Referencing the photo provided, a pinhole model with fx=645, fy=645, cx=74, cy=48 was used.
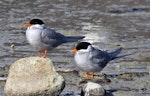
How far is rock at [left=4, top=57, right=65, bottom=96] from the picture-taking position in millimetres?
8289

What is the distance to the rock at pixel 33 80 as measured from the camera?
8289 millimetres

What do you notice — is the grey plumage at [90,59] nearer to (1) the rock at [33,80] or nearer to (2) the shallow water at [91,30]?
Result: (2) the shallow water at [91,30]

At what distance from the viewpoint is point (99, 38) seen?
12.9m

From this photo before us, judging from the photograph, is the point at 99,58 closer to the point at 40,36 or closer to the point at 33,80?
the point at 40,36

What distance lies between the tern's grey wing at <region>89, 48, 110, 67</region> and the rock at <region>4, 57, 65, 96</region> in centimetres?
131

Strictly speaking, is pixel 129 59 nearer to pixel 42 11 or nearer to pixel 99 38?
pixel 99 38

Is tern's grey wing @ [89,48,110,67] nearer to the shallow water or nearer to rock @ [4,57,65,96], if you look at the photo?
the shallow water

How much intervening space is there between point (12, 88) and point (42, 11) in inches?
329

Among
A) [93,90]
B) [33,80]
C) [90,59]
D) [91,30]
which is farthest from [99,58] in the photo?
[91,30]

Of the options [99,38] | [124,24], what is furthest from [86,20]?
[99,38]

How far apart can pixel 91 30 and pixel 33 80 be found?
5.79 metres

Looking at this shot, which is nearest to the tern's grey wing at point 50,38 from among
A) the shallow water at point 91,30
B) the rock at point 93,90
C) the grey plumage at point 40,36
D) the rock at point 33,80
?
the grey plumage at point 40,36

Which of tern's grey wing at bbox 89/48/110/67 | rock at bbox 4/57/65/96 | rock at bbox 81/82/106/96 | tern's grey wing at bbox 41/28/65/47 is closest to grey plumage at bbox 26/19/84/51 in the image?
tern's grey wing at bbox 41/28/65/47

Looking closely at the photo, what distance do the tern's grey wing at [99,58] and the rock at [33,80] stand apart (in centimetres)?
131
